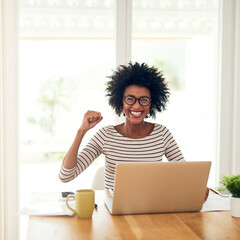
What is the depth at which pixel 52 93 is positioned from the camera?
302 cm

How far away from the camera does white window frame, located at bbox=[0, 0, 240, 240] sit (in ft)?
9.24

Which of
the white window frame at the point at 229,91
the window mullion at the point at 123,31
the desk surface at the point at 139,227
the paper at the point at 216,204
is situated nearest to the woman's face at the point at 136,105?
the paper at the point at 216,204

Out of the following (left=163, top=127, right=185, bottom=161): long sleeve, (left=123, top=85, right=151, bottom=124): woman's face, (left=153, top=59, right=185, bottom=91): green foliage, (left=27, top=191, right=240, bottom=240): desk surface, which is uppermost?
(left=153, top=59, right=185, bottom=91): green foliage

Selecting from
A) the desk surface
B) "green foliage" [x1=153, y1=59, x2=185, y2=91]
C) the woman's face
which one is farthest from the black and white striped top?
"green foliage" [x1=153, y1=59, x2=185, y2=91]

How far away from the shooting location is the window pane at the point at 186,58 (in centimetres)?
308

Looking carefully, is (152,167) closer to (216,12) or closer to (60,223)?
(60,223)

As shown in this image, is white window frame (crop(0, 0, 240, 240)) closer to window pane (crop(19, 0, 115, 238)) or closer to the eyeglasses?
window pane (crop(19, 0, 115, 238))

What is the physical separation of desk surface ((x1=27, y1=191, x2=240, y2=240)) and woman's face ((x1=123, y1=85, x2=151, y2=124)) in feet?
2.22

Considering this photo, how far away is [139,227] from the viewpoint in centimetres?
133

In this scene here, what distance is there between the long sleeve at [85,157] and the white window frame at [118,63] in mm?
1001

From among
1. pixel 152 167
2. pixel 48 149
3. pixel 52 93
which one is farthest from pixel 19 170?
pixel 152 167

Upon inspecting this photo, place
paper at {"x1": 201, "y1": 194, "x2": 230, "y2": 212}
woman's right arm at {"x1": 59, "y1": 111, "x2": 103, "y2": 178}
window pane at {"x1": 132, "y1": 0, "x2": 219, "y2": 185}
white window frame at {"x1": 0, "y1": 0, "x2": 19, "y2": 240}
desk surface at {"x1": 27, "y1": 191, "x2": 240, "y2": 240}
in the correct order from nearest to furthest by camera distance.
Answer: desk surface at {"x1": 27, "y1": 191, "x2": 240, "y2": 240}, paper at {"x1": 201, "y1": 194, "x2": 230, "y2": 212}, woman's right arm at {"x1": 59, "y1": 111, "x2": 103, "y2": 178}, white window frame at {"x1": 0, "y1": 0, "x2": 19, "y2": 240}, window pane at {"x1": 132, "y1": 0, "x2": 219, "y2": 185}

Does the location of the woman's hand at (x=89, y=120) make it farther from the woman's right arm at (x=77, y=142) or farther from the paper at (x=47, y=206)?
the paper at (x=47, y=206)

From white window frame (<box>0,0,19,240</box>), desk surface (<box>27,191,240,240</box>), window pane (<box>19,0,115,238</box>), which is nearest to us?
desk surface (<box>27,191,240,240</box>)
